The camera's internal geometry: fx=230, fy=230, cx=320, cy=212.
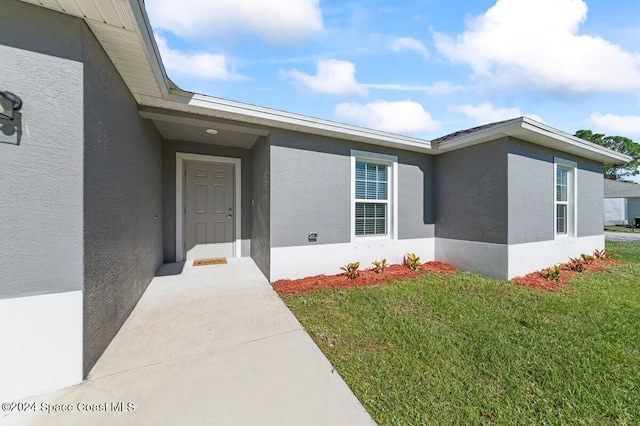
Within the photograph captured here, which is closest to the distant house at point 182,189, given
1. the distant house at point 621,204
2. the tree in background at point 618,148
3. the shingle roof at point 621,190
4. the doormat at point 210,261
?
the doormat at point 210,261

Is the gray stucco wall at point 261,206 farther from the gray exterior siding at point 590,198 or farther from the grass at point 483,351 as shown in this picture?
the gray exterior siding at point 590,198

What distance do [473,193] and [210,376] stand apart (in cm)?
525

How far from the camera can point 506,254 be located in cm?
418

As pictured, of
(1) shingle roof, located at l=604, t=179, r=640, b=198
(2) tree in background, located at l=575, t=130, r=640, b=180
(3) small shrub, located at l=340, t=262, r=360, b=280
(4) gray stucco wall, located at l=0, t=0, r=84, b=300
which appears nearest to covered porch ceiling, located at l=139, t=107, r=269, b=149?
(4) gray stucco wall, located at l=0, t=0, r=84, b=300

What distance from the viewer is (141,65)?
2439 mm

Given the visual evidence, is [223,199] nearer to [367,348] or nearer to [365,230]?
[365,230]

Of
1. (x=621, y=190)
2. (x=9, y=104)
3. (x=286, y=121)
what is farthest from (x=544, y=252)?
(x=621, y=190)

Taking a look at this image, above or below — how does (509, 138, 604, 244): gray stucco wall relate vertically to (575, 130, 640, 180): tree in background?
below

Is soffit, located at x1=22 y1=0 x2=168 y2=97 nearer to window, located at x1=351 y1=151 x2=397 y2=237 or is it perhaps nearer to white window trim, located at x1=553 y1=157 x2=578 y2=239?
window, located at x1=351 y1=151 x2=397 y2=237

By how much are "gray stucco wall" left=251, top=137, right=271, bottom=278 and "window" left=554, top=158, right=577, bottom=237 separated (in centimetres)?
652

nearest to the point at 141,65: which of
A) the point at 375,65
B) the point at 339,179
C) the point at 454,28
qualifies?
the point at 339,179

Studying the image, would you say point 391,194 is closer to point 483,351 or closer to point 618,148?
point 483,351

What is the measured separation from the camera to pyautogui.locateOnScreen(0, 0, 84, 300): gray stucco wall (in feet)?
5.15

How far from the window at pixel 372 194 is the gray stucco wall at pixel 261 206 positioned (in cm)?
169
